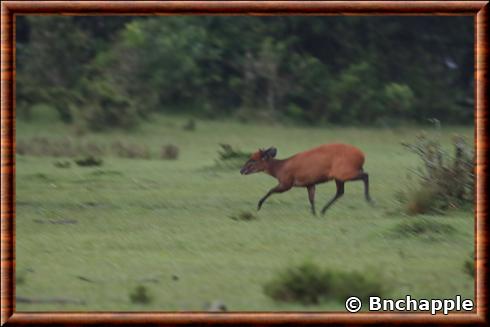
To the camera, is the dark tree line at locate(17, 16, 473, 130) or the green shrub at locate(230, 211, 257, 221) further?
the dark tree line at locate(17, 16, 473, 130)

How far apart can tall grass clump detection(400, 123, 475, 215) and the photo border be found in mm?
2427

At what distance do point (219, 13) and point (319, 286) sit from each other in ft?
6.62

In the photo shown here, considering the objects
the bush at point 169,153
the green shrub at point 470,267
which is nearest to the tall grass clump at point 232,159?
the bush at point 169,153

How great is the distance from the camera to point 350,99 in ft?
61.2

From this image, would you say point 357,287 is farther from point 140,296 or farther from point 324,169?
point 324,169

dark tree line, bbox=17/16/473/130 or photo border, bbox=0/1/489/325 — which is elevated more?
photo border, bbox=0/1/489/325

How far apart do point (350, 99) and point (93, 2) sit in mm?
10736

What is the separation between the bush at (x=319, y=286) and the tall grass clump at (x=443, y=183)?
305 cm

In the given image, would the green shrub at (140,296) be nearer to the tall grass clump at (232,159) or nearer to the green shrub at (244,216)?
the green shrub at (244,216)

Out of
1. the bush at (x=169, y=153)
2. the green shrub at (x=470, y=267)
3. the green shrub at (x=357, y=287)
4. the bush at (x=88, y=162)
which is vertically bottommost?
the bush at (x=169, y=153)

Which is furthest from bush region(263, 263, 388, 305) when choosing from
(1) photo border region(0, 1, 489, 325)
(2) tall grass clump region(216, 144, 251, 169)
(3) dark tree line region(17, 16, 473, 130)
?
(3) dark tree line region(17, 16, 473, 130)

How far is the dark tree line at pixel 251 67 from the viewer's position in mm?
18391

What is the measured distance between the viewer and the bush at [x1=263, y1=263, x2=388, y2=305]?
7793 millimetres

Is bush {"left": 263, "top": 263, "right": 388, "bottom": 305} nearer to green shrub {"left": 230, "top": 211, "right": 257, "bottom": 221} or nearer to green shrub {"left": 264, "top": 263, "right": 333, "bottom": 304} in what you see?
green shrub {"left": 264, "top": 263, "right": 333, "bottom": 304}
